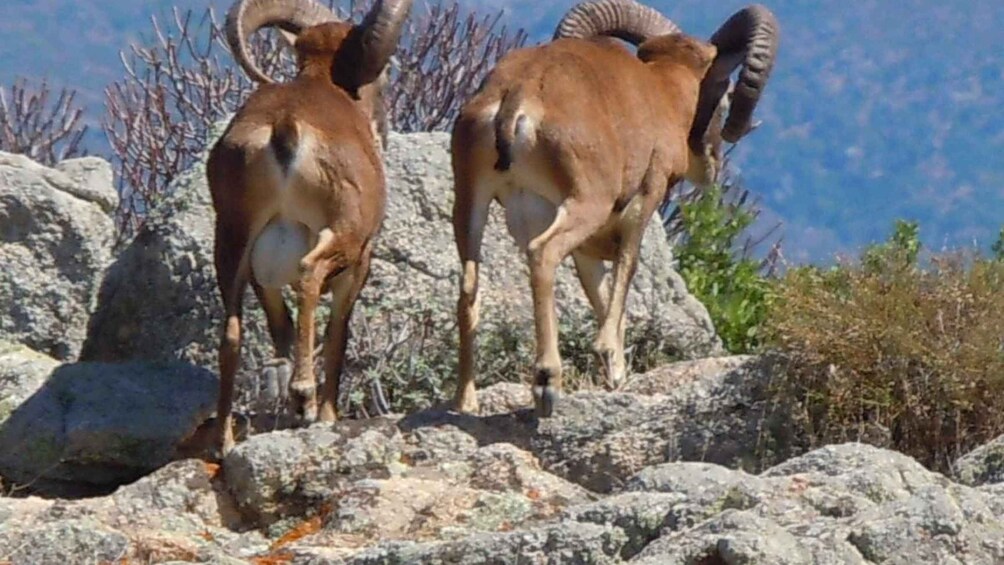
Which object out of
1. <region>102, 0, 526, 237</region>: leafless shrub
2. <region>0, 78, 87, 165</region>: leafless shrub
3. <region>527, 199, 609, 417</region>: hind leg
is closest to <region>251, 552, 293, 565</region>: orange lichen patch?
<region>527, 199, 609, 417</region>: hind leg

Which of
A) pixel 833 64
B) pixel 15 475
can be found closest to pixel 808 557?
pixel 15 475

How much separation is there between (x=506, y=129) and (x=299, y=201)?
110 cm

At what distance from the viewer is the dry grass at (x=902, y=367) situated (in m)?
10.5

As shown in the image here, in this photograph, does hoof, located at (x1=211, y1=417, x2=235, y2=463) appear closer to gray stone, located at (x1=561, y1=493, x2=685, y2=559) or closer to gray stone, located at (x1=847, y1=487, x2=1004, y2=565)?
gray stone, located at (x1=561, y1=493, x2=685, y2=559)

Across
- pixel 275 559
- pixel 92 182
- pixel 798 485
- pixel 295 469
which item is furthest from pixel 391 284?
pixel 798 485

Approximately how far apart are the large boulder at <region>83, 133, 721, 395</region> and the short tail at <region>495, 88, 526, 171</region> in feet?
7.97

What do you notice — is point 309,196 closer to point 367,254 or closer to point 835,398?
point 367,254

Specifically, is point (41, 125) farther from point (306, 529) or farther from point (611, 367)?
point (306, 529)

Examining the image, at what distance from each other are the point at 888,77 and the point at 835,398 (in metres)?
129

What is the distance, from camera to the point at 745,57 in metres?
13.6

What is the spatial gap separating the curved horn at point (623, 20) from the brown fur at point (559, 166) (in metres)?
1.43

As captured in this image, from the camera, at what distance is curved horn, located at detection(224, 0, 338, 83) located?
1274 cm

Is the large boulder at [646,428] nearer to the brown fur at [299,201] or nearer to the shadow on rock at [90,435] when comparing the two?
the brown fur at [299,201]

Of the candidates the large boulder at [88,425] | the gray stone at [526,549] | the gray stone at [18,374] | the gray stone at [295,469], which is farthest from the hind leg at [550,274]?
the gray stone at [526,549]
